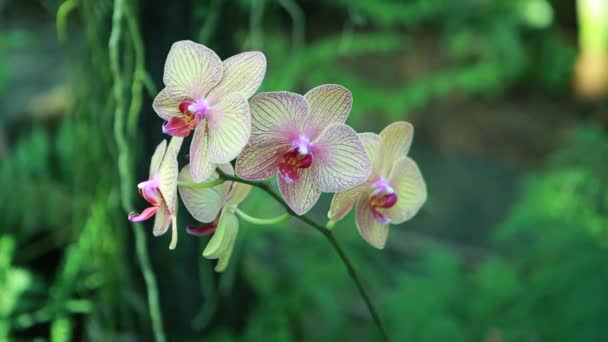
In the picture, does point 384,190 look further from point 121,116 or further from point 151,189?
point 121,116

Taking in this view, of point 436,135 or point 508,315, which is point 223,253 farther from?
point 436,135

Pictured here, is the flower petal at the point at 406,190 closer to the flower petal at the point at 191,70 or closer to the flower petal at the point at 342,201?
the flower petal at the point at 342,201

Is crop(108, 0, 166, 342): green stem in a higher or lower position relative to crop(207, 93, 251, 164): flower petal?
lower

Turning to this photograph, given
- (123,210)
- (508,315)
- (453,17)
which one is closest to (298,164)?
(123,210)

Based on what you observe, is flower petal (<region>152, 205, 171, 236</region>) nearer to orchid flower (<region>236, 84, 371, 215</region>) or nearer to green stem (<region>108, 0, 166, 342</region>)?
orchid flower (<region>236, 84, 371, 215</region>)

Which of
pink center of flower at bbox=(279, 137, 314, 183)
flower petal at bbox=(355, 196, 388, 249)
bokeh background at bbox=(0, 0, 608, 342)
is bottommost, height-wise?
bokeh background at bbox=(0, 0, 608, 342)

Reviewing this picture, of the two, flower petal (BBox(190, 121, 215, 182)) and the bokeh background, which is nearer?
flower petal (BBox(190, 121, 215, 182))

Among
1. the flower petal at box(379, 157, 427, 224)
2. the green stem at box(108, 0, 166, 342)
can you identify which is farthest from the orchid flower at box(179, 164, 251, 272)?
the green stem at box(108, 0, 166, 342)
